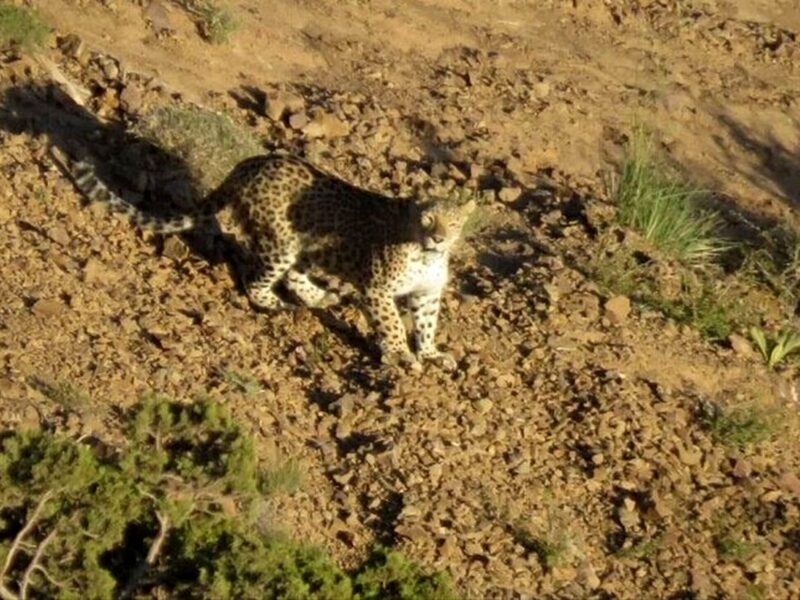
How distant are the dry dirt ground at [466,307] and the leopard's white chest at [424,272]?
491 mm

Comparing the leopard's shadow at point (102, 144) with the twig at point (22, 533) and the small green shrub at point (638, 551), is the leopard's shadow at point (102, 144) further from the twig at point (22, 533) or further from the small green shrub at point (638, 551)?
the small green shrub at point (638, 551)

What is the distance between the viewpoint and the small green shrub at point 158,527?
8805 millimetres

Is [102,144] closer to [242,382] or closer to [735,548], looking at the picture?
[242,382]

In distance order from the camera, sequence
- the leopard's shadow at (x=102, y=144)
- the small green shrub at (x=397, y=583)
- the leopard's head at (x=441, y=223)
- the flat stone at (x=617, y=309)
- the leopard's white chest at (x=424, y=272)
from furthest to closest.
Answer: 1. the leopard's shadow at (x=102, y=144)
2. the flat stone at (x=617, y=309)
3. the leopard's white chest at (x=424, y=272)
4. the leopard's head at (x=441, y=223)
5. the small green shrub at (x=397, y=583)

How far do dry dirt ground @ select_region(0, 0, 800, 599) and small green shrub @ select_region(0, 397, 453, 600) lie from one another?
52 centimetres

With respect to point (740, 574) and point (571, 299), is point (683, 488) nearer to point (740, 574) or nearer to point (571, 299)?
point (740, 574)

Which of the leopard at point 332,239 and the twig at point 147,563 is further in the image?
the leopard at point 332,239

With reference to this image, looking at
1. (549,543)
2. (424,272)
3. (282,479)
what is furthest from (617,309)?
(282,479)

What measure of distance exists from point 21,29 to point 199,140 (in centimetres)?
150

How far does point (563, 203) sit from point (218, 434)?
4432 millimetres

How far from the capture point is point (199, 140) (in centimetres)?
1207

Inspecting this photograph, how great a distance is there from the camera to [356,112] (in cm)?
1331

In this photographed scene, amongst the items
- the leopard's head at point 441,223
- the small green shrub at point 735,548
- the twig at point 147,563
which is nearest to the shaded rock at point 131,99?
the leopard's head at point 441,223

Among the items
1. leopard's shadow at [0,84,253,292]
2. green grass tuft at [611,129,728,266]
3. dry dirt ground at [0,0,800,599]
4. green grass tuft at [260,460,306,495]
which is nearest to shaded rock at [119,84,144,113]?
dry dirt ground at [0,0,800,599]
